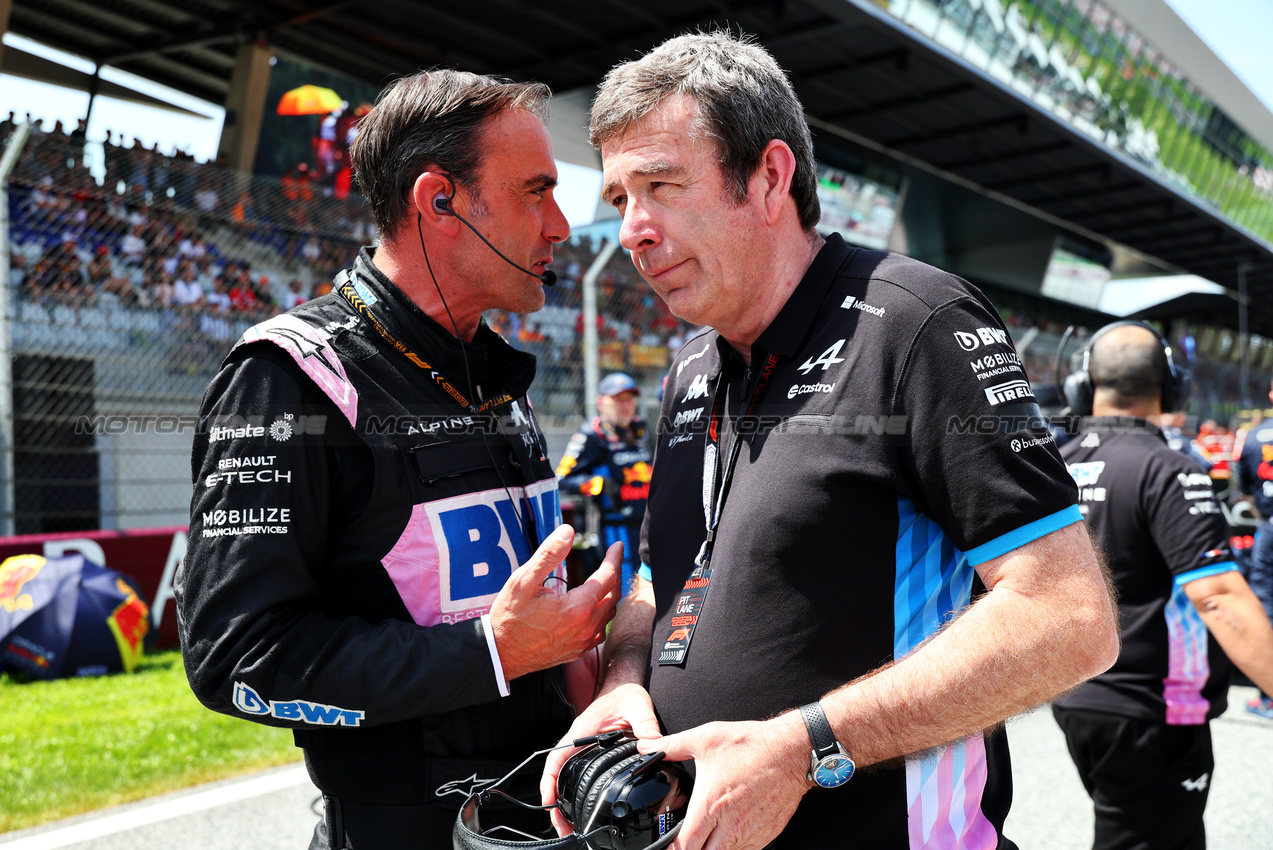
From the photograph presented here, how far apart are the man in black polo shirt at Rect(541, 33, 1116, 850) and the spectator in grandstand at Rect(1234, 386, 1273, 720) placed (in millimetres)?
5876

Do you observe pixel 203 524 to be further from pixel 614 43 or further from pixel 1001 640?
pixel 614 43

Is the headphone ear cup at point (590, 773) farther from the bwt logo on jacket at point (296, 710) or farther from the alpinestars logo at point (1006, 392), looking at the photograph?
the alpinestars logo at point (1006, 392)

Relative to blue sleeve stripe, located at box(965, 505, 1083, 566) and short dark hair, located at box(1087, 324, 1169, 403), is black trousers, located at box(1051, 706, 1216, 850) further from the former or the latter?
blue sleeve stripe, located at box(965, 505, 1083, 566)

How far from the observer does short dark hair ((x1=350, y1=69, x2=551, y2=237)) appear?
2039mm

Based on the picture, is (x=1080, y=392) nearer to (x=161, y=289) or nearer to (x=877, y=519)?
(x=877, y=519)

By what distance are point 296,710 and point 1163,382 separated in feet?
9.34

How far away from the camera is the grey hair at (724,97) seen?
158 centimetres

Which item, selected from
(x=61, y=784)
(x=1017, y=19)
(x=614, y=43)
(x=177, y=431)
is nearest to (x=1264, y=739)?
(x=61, y=784)

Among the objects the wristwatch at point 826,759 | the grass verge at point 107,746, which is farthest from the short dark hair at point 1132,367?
the grass verge at point 107,746

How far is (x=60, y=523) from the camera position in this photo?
7.38 meters

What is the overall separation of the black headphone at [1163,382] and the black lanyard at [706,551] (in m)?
2.14

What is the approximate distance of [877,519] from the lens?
1.42m

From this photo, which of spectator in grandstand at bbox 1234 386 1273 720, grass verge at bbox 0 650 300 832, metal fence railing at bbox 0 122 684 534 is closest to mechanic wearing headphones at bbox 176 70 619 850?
grass verge at bbox 0 650 300 832

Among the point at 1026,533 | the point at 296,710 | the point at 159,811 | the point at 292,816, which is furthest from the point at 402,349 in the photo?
the point at 159,811
